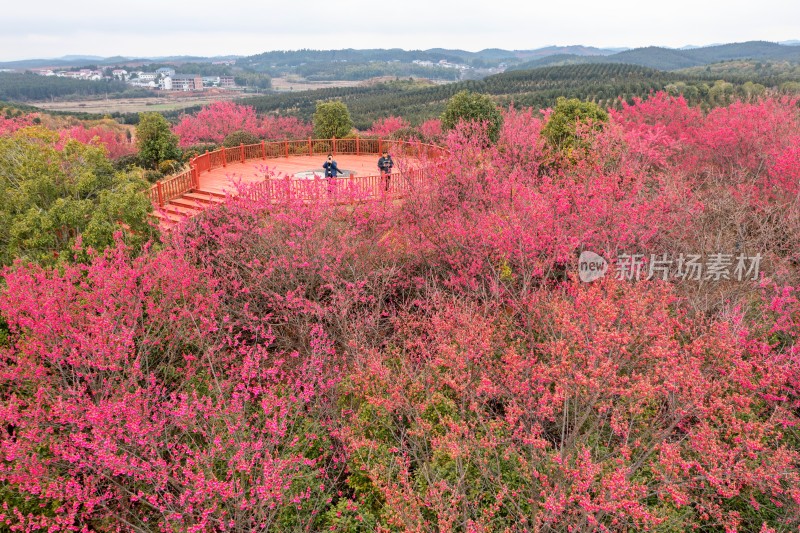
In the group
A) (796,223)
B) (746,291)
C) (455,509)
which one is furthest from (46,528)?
(796,223)

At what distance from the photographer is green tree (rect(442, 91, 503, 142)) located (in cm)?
2266

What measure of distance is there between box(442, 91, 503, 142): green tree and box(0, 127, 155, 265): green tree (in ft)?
48.8

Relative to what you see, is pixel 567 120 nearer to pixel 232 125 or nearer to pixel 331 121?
pixel 331 121

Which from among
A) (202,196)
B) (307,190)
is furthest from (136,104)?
(307,190)

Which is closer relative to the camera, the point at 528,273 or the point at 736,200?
the point at 528,273

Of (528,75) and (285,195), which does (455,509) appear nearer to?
(285,195)

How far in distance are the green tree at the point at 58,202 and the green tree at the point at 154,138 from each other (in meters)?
12.4

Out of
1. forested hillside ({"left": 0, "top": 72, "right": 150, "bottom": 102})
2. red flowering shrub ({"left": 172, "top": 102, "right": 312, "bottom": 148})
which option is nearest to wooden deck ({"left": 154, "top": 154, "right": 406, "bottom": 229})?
red flowering shrub ({"left": 172, "top": 102, "right": 312, "bottom": 148})

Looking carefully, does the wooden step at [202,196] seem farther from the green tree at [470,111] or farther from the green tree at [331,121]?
the green tree at [470,111]

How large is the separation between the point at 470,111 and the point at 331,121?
353 inches

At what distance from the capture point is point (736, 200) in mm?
13977

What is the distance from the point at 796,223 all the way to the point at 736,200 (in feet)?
6.48

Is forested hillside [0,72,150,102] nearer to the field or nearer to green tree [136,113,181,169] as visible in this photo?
the field

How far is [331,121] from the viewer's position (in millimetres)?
27422
